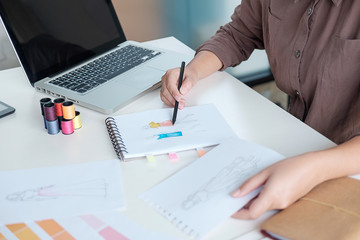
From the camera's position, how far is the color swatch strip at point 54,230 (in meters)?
0.59

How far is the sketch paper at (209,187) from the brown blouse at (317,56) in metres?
0.24

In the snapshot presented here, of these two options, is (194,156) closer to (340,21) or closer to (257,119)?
(257,119)

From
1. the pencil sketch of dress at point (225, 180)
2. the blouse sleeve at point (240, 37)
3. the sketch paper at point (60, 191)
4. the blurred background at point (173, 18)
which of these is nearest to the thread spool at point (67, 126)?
the sketch paper at point (60, 191)

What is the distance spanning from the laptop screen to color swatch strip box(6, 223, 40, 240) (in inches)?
19.7

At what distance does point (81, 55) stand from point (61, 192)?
55 cm

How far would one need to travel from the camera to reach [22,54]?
989mm

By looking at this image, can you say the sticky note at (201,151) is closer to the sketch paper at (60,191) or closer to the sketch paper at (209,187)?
the sketch paper at (209,187)

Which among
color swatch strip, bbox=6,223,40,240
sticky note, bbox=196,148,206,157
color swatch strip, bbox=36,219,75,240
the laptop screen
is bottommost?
sticky note, bbox=196,148,206,157

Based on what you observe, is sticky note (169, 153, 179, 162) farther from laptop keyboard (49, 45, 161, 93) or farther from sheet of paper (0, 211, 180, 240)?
laptop keyboard (49, 45, 161, 93)

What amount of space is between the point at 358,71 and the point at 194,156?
0.43 m

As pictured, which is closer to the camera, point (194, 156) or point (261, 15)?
point (194, 156)

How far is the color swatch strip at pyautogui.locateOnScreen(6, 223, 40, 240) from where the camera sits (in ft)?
1.96

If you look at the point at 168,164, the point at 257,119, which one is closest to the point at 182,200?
the point at 168,164

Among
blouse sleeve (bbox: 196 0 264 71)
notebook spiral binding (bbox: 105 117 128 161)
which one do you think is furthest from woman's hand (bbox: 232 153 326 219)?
blouse sleeve (bbox: 196 0 264 71)
